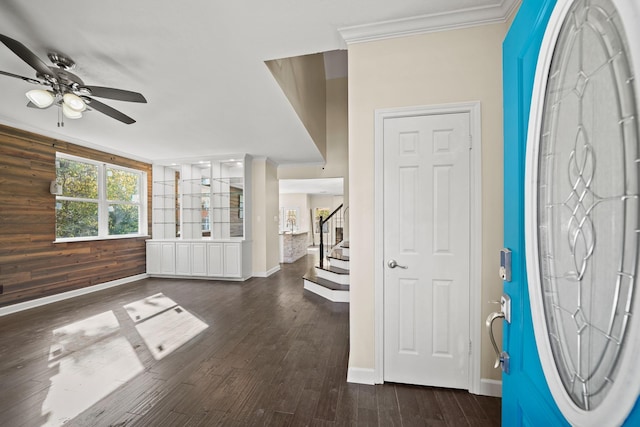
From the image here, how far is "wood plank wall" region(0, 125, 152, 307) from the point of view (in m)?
3.62

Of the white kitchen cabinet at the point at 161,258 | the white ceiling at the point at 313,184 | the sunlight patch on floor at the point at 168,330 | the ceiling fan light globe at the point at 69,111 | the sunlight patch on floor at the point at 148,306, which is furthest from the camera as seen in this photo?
the white ceiling at the point at 313,184

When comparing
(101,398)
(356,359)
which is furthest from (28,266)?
(356,359)

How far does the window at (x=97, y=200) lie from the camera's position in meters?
Answer: 4.42

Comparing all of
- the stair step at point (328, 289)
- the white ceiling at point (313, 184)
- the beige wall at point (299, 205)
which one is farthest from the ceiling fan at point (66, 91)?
the beige wall at point (299, 205)

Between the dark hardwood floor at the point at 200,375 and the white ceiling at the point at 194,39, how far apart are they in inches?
105

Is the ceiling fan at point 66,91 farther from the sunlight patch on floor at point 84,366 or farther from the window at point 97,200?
the window at point 97,200

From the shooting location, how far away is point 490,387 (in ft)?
6.10

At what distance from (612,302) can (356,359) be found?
1847 millimetres

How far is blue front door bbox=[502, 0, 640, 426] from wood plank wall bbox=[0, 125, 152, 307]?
563 cm

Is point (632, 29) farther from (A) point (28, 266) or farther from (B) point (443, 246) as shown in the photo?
(A) point (28, 266)

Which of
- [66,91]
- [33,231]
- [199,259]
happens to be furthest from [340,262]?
[33,231]

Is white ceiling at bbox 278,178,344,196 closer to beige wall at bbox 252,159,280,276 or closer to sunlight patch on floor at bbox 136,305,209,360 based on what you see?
beige wall at bbox 252,159,280,276

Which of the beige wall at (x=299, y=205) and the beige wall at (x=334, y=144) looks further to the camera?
the beige wall at (x=299, y=205)

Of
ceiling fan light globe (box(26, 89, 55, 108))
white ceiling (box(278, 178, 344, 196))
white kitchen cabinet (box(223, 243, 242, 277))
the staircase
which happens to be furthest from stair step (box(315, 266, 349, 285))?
ceiling fan light globe (box(26, 89, 55, 108))
